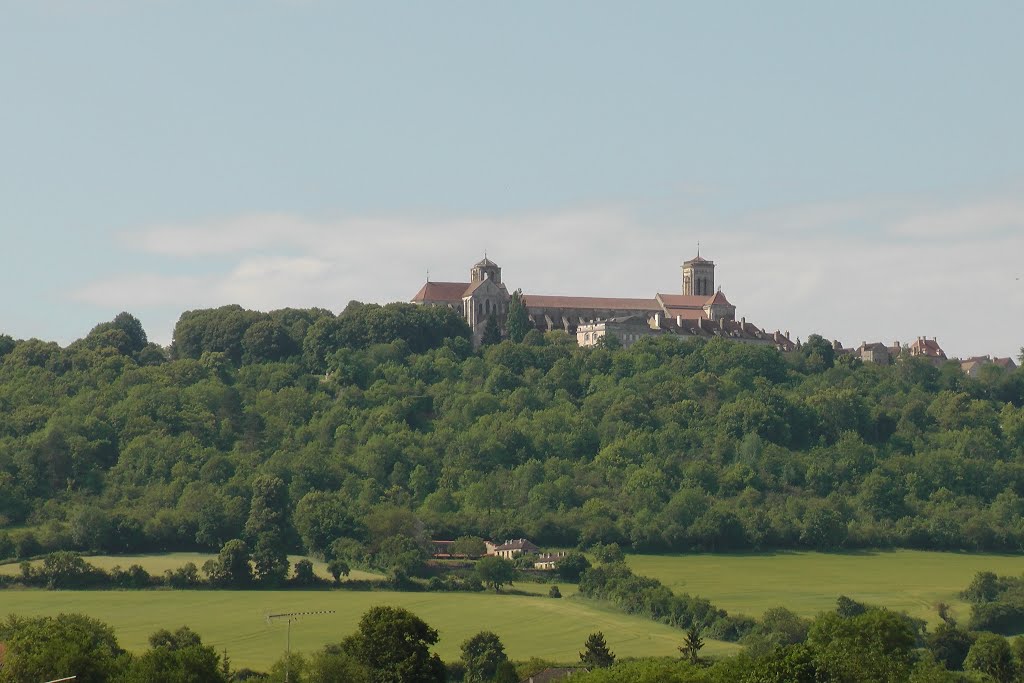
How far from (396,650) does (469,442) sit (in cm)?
7935

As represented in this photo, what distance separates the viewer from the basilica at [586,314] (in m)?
190

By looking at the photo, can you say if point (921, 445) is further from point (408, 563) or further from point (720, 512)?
point (408, 563)

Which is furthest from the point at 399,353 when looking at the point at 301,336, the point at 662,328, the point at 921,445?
the point at 921,445

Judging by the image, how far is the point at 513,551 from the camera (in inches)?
5428

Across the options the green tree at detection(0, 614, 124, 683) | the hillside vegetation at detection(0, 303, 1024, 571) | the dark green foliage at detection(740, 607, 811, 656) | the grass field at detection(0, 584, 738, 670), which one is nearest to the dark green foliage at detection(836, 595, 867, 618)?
the dark green foliage at detection(740, 607, 811, 656)

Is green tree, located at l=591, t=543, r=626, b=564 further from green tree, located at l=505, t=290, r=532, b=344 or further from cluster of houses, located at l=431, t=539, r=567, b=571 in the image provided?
green tree, located at l=505, t=290, r=532, b=344

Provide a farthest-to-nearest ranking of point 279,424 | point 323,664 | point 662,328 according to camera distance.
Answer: point 662,328
point 279,424
point 323,664

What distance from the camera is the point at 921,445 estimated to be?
16900 cm

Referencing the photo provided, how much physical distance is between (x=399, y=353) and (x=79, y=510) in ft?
144

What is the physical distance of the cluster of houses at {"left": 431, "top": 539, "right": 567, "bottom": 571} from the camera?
134625 millimetres

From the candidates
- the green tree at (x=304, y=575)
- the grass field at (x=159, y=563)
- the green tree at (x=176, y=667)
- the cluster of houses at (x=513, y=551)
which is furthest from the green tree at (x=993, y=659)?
the green tree at (x=304, y=575)

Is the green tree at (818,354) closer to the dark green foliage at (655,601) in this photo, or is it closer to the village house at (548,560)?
the village house at (548,560)

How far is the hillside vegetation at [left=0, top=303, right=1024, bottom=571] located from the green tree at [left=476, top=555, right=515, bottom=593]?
4.69 m

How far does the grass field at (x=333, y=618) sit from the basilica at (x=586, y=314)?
2714 inches
